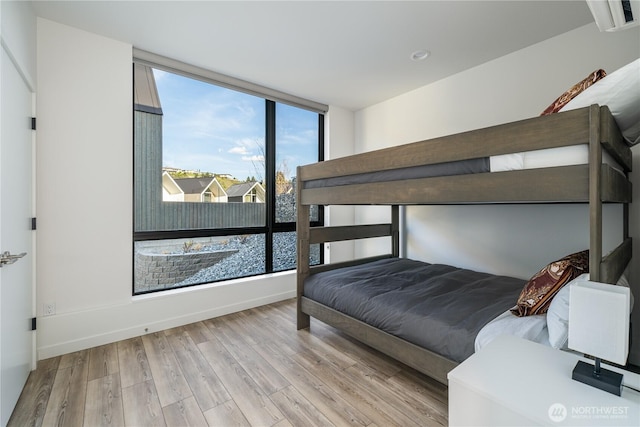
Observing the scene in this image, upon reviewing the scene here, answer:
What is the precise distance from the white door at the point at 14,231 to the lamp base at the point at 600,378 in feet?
7.68

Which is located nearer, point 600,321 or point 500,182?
point 600,321

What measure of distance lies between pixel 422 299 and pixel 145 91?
295 cm

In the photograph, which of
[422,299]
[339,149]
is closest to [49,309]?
[422,299]

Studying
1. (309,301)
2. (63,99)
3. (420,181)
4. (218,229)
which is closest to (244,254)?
(218,229)

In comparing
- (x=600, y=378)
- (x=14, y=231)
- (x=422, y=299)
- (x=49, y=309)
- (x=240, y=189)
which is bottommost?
(x=49, y=309)

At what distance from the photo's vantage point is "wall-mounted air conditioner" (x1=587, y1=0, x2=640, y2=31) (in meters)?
1.15

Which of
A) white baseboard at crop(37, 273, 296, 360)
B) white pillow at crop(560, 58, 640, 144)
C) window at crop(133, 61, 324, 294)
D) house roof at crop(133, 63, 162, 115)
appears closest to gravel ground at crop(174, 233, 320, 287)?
window at crop(133, 61, 324, 294)

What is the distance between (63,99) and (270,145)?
1.82 metres

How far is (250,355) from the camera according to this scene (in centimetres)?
206

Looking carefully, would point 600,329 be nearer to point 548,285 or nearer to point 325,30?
point 548,285

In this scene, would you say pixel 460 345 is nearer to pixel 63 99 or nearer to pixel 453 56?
pixel 453 56

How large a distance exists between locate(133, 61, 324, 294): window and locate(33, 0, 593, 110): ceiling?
0.39 meters

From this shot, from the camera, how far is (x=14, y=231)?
5.18 feet

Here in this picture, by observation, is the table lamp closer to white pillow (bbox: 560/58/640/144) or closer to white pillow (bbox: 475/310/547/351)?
white pillow (bbox: 475/310/547/351)
